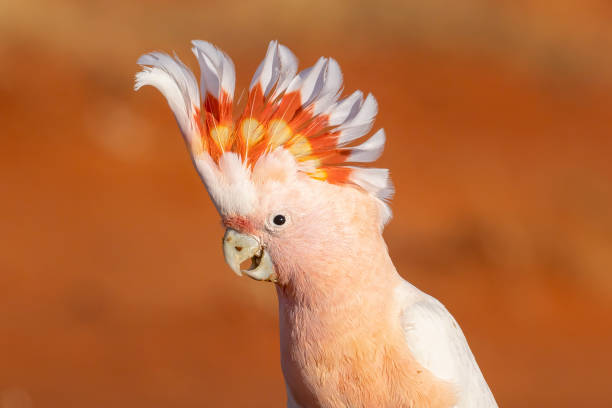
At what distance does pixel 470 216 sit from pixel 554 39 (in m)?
1.82

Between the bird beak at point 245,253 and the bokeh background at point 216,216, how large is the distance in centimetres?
270

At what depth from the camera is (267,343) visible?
4492 millimetres

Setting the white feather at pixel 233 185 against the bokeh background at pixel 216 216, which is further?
the bokeh background at pixel 216 216

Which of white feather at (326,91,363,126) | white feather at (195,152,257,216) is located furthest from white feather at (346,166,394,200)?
white feather at (195,152,257,216)

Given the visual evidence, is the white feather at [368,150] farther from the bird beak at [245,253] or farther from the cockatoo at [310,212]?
the bird beak at [245,253]

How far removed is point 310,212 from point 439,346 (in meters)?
0.43

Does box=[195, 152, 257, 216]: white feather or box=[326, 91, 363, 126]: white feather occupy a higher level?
box=[326, 91, 363, 126]: white feather

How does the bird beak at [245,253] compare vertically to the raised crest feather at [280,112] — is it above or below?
below

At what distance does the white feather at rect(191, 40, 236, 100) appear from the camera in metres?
1.54

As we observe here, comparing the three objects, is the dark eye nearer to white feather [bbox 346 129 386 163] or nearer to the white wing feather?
white feather [bbox 346 129 386 163]

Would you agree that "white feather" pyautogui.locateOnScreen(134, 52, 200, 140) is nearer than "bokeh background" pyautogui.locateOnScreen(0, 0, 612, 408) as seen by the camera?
Yes

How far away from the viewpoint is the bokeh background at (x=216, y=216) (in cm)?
433

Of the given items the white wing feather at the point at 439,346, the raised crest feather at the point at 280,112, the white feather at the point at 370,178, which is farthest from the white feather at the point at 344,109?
the white wing feather at the point at 439,346

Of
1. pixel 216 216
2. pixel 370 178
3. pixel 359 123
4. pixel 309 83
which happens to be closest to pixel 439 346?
pixel 370 178
